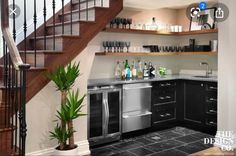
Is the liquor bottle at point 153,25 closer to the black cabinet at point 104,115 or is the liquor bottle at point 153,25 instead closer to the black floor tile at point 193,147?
the black cabinet at point 104,115

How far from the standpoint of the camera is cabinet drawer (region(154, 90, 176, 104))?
17.5ft

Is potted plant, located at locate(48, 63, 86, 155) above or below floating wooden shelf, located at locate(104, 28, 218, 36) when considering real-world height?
below

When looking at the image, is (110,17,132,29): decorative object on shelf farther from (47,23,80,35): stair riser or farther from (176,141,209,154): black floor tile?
(176,141,209,154): black floor tile

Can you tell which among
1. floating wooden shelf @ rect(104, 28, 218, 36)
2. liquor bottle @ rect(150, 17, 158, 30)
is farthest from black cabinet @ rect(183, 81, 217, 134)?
liquor bottle @ rect(150, 17, 158, 30)

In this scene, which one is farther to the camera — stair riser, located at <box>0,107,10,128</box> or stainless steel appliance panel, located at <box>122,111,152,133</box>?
stainless steel appliance panel, located at <box>122,111,152,133</box>

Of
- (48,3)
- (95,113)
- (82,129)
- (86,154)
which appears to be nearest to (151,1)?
(48,3)

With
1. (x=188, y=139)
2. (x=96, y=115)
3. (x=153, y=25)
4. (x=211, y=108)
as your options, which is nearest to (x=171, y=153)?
(x=188, y=139)

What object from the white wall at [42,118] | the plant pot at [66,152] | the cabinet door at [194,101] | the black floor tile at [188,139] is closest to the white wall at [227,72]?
the black floor tile at [188,139]

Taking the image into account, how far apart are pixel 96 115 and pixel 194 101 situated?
2062 millimetres

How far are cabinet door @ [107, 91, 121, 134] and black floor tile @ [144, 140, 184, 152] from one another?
0.64m

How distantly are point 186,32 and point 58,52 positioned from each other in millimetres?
3323

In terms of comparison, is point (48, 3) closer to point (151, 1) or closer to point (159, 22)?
point (151, 1)

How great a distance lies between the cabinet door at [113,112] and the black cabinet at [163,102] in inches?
33.5

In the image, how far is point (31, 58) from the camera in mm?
3814
